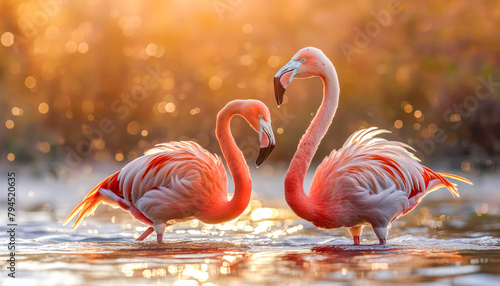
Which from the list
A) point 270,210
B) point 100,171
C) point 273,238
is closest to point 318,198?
point 273,238

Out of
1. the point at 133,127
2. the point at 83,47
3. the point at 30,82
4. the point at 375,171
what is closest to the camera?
the point at 375,171

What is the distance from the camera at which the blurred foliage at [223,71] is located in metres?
15.8

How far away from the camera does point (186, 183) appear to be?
6.13 meters

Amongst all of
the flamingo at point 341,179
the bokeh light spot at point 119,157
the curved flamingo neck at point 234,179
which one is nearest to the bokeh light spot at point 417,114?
the bokeh light spot at point 119,157

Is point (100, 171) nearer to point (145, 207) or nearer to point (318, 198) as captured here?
point (145, 207)

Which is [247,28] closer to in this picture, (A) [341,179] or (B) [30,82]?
(B) [30,82]

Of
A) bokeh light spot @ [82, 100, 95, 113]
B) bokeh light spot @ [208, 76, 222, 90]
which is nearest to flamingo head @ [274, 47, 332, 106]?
→ bokeh light spot @ [208, 76, 222, 90]

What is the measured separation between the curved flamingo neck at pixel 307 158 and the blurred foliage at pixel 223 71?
915 cm

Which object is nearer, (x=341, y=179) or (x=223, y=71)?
(x=341, y=179)

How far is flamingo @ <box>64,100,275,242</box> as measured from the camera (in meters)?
6.11

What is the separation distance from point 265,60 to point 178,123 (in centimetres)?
281

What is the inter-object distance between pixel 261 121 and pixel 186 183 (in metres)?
0.86

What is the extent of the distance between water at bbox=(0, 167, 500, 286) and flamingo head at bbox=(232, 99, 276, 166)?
0.78 m

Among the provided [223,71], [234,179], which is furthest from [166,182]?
[223,71]
